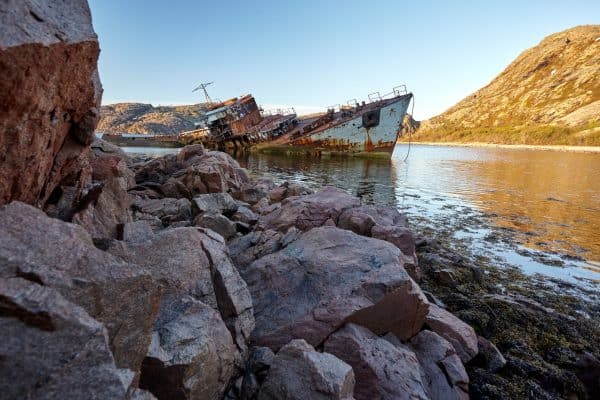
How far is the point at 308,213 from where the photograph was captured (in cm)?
932

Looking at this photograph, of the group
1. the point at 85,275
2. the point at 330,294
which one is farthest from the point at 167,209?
the point at 85,275

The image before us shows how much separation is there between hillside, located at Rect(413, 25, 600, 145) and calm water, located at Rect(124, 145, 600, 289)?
239ft

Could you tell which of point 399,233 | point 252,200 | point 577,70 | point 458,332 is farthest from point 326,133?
point 577,70

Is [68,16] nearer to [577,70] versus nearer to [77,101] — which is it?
[77,101]

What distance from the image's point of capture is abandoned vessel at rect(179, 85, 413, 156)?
44.4 metres

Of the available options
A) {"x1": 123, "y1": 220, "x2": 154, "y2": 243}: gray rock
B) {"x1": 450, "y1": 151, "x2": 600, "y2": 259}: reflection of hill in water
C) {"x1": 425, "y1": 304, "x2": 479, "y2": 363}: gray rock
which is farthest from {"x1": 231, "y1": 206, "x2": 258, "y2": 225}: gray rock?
{"x1": 450, "y1": 151, "x2": 600, "y2": 259}: reflection of hill in water

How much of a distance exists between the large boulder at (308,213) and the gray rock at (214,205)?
1.11m

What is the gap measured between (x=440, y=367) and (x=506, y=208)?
1672 centimetres

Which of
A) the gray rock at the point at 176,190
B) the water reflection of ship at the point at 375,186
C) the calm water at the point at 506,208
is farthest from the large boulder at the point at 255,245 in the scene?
the water reflection of ship at the point at 375,186

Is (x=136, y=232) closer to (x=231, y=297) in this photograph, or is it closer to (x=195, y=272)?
(x=195, y=272)

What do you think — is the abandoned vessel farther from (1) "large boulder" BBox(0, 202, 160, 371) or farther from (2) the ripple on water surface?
(1) "large boulder" BBox(0, 202, 160, 371)

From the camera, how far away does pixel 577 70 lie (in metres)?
148

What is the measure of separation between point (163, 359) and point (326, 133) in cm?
4415

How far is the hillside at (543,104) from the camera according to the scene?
9900 centimetres
